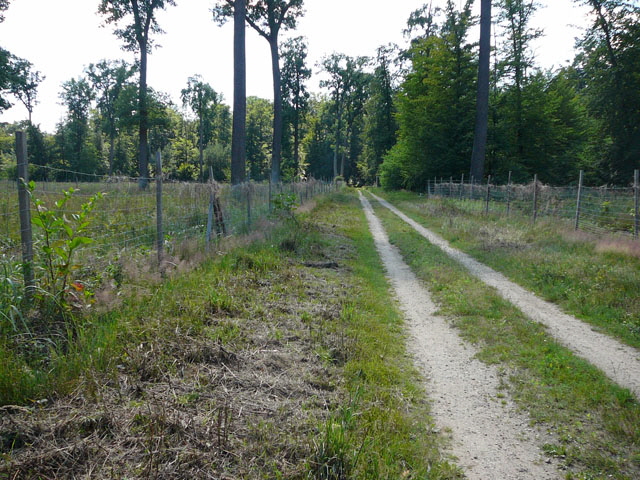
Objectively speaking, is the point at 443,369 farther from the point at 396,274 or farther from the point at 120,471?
the point at 396,274

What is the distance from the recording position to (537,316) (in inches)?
245

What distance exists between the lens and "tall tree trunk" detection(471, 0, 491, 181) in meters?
20.0

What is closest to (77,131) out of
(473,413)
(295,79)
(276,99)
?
(295,79)

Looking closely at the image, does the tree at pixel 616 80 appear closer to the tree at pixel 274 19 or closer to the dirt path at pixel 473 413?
the tree at pixel 274 19

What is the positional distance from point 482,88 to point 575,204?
404 inches

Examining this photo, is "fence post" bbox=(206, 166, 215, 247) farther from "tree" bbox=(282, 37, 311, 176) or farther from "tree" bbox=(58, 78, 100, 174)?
"tree" bbox=(58, 78, 100, 174)

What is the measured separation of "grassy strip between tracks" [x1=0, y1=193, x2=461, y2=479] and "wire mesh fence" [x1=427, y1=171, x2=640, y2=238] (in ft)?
31.1

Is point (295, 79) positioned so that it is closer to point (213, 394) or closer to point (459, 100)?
point (459, 100)

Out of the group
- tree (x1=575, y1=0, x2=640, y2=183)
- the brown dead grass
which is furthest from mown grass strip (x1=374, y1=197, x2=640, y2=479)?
tree (x1=575, y1=0, x2=640, y2=183)

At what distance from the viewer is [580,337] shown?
5.40 meters

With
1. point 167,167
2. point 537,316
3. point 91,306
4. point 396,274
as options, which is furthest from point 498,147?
point 167,167

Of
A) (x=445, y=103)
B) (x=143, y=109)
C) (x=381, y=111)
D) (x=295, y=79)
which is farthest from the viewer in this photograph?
(x=381, y=111)

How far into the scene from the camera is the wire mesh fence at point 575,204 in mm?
11320

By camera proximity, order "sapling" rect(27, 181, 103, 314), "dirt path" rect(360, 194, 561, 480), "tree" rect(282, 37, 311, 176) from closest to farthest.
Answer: "dirt path" rect(360, 194, 561, 480) → "sapling" rect(27, 181, 103, 314) → "tree" rect(282, 37, 311, 176)
